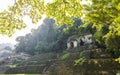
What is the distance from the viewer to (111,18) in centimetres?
1063

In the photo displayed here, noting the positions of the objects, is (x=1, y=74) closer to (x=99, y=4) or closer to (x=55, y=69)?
(x=55, y=69)

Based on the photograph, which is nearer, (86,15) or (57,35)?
(86,15)

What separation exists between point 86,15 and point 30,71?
22899 mm

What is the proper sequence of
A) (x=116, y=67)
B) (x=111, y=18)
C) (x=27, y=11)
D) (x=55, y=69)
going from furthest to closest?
(x=55, y=69)
(x=116, y=67)
(x=111, y=18)
(x=27, y=11)

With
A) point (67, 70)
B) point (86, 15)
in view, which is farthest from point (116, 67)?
point (86, 15)

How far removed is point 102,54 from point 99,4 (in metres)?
12.1

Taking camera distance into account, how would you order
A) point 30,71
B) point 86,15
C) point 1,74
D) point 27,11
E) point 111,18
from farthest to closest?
point 1,74
point 30,71
point 86,15
point 111,18
point 27,11

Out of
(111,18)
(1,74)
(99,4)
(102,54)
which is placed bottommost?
(1,74)

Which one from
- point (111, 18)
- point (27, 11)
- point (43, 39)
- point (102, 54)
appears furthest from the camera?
point (43, 39)

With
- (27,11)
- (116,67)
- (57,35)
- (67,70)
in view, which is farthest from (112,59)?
(57,35)

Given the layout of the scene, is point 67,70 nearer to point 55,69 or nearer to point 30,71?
point 55,69

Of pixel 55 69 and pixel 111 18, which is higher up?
pixel 111 18

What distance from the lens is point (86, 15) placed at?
11.6 m

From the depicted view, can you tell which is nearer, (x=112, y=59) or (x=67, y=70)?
(x=112, y=59)
